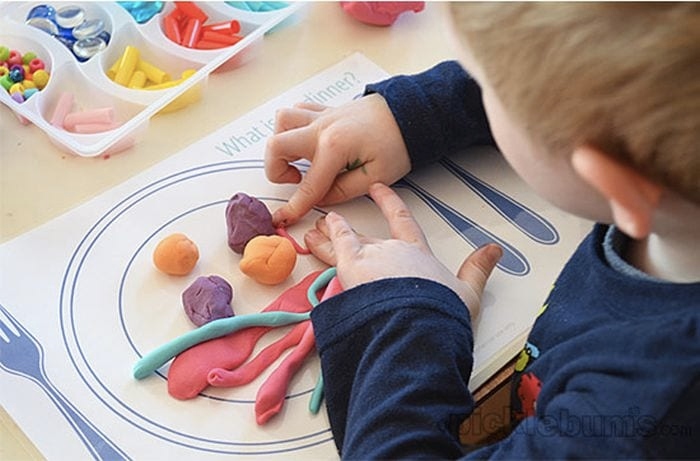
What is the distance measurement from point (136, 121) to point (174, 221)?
0.32 ft

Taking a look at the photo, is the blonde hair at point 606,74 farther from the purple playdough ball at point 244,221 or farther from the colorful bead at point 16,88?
the colorful bead at point 16,88

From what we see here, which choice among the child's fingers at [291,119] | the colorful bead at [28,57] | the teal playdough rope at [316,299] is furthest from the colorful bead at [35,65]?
the teal playdough rope at [316,299]

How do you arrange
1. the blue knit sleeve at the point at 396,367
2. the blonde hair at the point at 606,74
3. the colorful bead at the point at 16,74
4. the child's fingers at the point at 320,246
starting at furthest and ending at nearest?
the colorful bead at the point at 16,74
the child's fingers at the point at 320,246
the blue knit sleeve at the point at 396,367
the blonde hair at the point at 606,74

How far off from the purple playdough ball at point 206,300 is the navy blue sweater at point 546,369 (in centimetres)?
7

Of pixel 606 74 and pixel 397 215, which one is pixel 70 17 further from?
pixel 606 74

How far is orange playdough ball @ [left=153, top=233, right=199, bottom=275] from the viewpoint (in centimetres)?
60

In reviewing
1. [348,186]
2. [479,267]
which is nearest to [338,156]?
[348,186]

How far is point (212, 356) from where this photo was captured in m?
0.56

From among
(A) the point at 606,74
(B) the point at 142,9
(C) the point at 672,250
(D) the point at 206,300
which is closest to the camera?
(A) the point at 606,74

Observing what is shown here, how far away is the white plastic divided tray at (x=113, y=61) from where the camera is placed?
69cm

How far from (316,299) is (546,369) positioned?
0.16 metres

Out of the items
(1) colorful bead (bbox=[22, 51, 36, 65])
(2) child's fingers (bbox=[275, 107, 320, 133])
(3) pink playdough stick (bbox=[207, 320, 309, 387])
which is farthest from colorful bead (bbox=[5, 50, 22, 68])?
(3) pink playdough stick (bbox=[207, 320, 309, 387])

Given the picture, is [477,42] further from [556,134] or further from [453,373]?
[453,373]

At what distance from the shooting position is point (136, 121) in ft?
2.28
